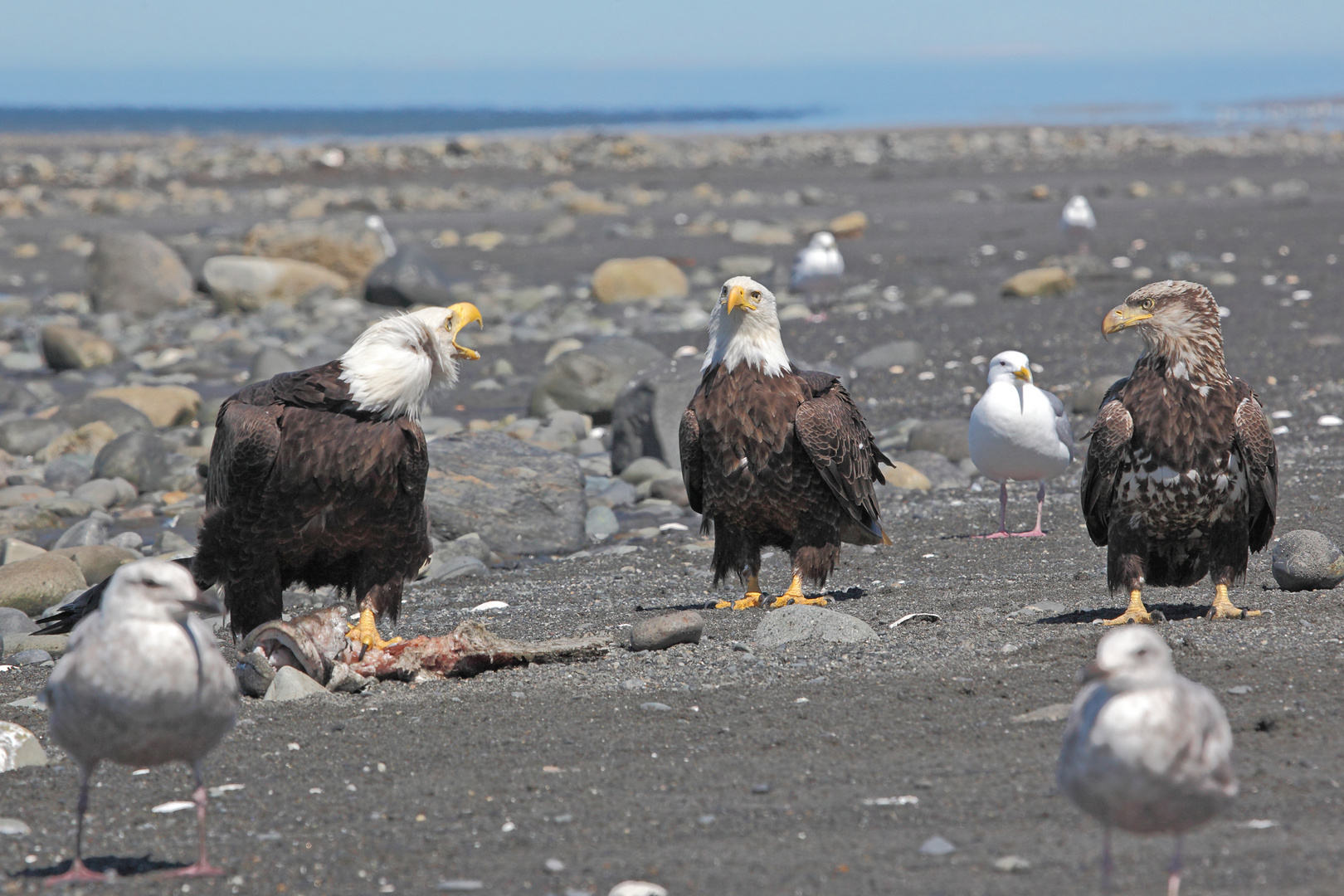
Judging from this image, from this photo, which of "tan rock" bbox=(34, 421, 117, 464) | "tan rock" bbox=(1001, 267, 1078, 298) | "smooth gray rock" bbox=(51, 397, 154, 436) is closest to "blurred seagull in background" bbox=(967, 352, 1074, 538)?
"tan rock" bbox=(34, 421, 117, 464)

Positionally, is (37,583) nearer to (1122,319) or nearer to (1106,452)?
(1106,452)

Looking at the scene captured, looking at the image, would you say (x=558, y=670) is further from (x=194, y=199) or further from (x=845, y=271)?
(x=194, y=199)

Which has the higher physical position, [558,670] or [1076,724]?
[1076,724]

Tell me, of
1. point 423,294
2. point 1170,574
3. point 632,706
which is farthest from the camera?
point 423,294

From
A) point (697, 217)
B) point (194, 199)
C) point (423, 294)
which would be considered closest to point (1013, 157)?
point (697, 217)

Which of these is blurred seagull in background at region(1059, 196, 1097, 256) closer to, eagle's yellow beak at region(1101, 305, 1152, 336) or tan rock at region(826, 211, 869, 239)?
tan rock at region(826, 211, 869, 239)

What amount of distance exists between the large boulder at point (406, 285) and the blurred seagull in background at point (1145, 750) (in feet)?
57.3

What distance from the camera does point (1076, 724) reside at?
3.37m

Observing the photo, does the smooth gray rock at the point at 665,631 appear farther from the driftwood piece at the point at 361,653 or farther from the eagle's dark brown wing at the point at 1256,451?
the eagle's dark brown wing at the point at 1256,451

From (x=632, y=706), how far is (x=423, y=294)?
1570 centimetres

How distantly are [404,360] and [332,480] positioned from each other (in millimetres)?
604

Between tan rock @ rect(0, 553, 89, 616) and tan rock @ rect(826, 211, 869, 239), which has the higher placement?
tan rock @ rect(826, 211, 869, 239)

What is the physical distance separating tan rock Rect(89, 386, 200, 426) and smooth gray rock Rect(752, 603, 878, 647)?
9.23 m

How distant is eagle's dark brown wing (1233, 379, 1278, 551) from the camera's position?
5.95 metres
